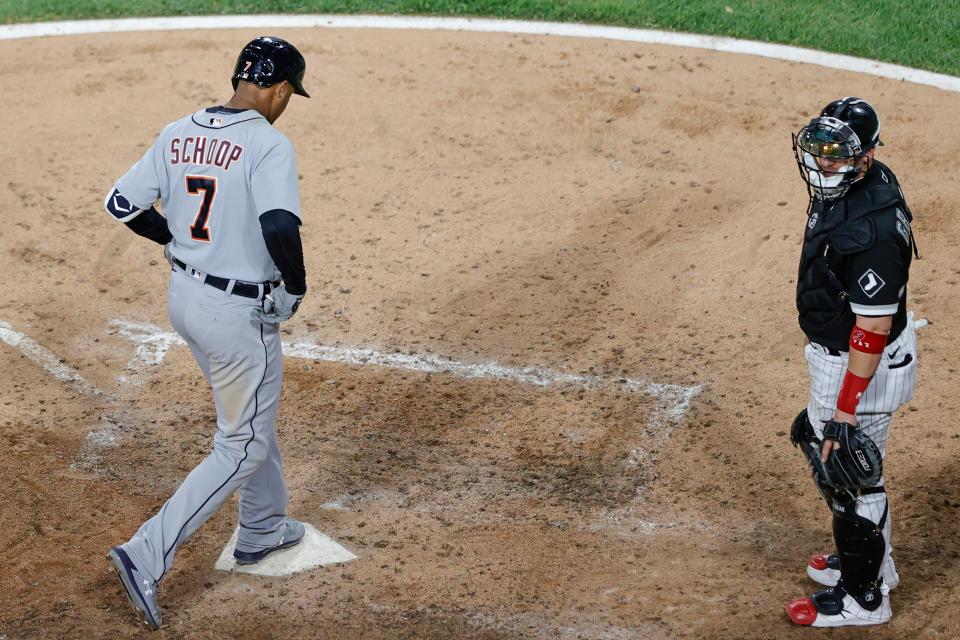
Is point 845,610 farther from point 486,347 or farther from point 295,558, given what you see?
point 486,347

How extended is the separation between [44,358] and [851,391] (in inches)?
181

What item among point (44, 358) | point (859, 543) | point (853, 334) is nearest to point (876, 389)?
point (853, 334)

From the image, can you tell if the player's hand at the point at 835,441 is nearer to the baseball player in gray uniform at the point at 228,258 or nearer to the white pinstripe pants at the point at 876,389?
the white pinstripe pants at the point at 876,389

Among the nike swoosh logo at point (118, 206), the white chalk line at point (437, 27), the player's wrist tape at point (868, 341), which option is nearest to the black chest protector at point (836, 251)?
the player's wrist tape at point (868, 341)

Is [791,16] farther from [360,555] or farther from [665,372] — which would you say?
[360,555]

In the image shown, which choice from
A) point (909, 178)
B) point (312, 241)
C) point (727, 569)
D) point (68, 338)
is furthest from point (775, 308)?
point (68, 338)

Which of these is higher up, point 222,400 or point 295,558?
point 222,400

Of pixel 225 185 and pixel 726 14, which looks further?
pixel 726 14

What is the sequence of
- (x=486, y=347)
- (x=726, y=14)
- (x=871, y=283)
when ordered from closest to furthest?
(x=871, y=283) → (x=486, y=347) → (x=726, y=14)

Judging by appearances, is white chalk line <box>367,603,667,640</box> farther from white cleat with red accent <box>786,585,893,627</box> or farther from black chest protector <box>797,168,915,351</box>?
black chest protector <box>797,168,915,351</box>

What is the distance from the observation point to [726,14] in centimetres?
1047

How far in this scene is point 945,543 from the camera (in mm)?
4879

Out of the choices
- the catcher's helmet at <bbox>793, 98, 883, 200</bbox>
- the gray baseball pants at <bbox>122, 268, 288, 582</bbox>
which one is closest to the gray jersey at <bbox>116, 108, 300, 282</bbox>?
the gray baseball pants at <bbox>122, 268, 288, 582</bbox>

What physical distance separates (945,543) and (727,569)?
0.94 m
